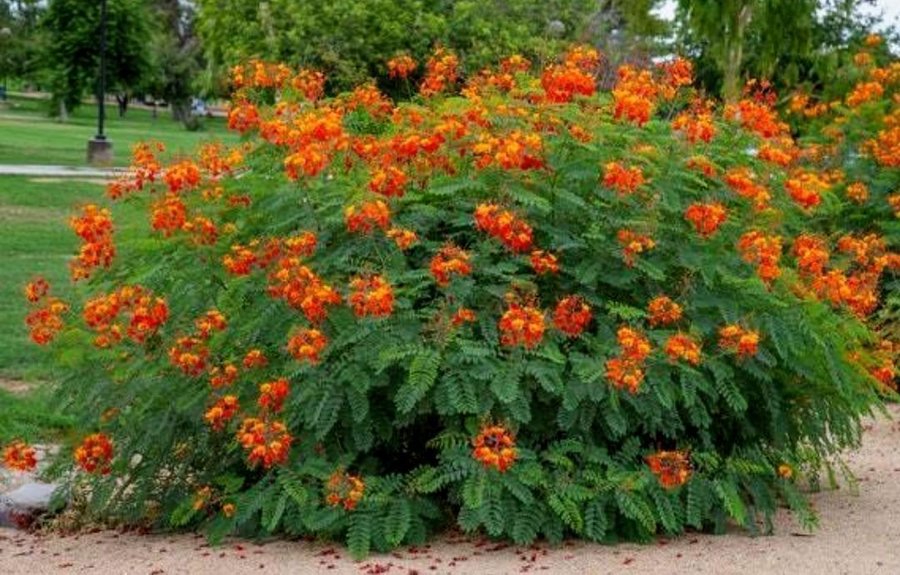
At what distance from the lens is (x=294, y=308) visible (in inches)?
259

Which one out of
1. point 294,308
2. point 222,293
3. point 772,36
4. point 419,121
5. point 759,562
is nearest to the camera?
point 759,562

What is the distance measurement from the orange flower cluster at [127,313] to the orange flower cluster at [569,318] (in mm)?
1771

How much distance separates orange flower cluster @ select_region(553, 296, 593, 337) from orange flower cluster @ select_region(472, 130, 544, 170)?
67 centimetres

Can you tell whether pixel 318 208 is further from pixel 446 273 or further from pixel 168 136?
pixel 168 136

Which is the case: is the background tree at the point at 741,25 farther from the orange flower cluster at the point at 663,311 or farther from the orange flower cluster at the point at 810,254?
the orange flower cluster at the point at 663,311

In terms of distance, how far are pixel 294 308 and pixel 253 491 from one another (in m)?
0.81

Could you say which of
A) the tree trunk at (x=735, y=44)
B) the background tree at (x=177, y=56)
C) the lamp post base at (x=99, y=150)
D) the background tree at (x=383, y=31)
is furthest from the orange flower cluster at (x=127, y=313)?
the background tree at (x=177, y=56)

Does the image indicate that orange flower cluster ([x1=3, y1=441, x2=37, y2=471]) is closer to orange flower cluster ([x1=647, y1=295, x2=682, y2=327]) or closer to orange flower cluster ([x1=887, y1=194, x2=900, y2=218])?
orange flower cluster ([x1=647, y1=295, x2=682, y2=327])

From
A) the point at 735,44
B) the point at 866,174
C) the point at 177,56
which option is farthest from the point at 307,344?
the point at 177,56

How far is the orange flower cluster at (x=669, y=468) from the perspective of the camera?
21.1 ft

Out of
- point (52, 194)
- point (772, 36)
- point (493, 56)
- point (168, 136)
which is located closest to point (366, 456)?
point (772, 36)

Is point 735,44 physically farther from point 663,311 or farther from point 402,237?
point 402,237

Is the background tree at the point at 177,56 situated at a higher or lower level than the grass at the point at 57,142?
higher

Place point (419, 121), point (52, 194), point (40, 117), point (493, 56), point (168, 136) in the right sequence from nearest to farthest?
point (419, 121) → point (52, 194) → point (493, 56) → point (168, 136) → point (40, 117)
